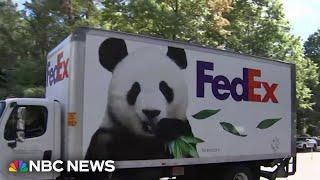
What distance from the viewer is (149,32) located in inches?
1090

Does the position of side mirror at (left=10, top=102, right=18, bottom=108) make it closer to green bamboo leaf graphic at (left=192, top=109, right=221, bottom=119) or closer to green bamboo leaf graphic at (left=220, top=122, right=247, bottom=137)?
green bamboo leaf graphic at (left=192, top=109, right=221, bottom=119)

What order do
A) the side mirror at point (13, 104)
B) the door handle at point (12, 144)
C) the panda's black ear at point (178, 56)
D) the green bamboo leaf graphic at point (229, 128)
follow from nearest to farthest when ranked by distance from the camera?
1. the door handle at point (12, 144)
2. the side mirror at point (13, 104)
3. the panda's black ear at point (178, 56)
4. the green bamboo leaf graphic at point (229, 128)

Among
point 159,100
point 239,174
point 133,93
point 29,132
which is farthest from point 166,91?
point 239,174

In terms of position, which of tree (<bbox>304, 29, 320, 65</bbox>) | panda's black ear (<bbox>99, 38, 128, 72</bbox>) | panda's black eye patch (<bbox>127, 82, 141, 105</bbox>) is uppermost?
tree (<bbox>304, 29, 320, 65</bbox>)

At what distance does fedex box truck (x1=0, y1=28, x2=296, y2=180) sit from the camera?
972 centimetres

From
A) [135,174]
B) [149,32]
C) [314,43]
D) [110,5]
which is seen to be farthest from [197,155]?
[314,43]

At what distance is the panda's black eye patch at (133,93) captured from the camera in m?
10.4

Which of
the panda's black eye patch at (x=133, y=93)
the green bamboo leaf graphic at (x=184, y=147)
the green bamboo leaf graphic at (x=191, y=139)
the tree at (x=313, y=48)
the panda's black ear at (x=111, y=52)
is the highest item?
the tree at (x=313, y=48)

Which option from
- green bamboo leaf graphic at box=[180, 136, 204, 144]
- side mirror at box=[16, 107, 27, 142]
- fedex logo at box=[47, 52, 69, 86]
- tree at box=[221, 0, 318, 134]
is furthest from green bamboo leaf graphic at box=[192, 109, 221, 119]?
tree at box=[221, 0, 318, 134]

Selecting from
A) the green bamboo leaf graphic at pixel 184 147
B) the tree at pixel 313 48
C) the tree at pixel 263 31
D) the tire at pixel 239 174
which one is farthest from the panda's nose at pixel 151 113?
the tree at pixel 313 48

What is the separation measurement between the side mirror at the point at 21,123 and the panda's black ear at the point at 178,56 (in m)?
3.21

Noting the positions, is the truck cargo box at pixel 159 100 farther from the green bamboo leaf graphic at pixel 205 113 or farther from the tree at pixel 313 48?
the tree at pixel 313 48

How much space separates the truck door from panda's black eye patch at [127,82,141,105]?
1434mm

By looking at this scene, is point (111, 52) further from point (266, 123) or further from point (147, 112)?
point (266, 123)
